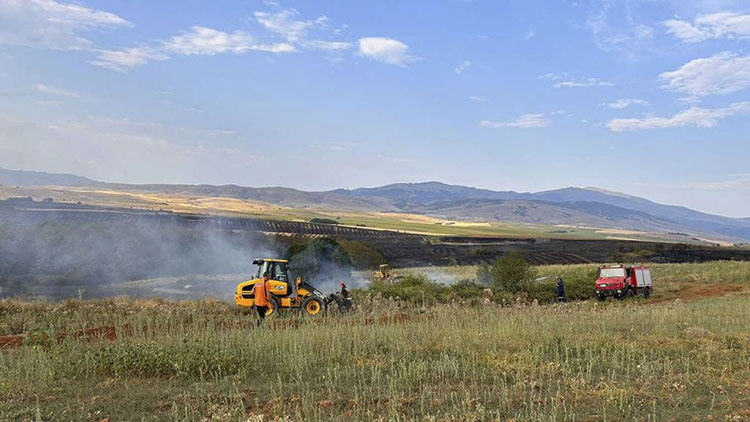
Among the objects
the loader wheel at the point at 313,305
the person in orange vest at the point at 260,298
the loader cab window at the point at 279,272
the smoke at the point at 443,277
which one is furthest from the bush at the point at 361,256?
the person in orange vest at the point at 260,298

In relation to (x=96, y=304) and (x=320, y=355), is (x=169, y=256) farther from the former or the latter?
(x=320, y=355)

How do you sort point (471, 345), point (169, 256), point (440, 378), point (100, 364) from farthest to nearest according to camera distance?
point (169, 256) → point (471, 345) → point (100, 364) → point (440, 378)

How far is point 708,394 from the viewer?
27.1 feet

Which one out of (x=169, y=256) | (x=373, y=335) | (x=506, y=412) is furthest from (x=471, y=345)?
(x=169, y=256)

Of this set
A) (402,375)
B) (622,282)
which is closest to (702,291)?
(622,282)

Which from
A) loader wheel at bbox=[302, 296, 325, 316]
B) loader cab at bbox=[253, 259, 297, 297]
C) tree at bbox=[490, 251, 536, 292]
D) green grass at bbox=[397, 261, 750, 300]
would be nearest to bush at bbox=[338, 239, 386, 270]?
green grass at bbox=[397, 261, 750, 300]

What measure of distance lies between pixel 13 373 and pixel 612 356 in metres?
10.9

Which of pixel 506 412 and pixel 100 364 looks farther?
pixel 100 364

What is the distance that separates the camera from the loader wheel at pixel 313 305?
1977 cm

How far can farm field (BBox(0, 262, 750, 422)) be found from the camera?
7.41 m

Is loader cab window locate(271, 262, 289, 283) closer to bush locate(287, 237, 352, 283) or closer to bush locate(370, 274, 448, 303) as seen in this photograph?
bush locate(370, 274, 448, 303)

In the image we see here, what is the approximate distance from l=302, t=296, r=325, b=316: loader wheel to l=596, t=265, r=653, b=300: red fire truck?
18.1 metres

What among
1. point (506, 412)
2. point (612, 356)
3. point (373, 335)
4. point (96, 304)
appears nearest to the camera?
point (506, 412)

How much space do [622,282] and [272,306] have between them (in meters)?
20.4
